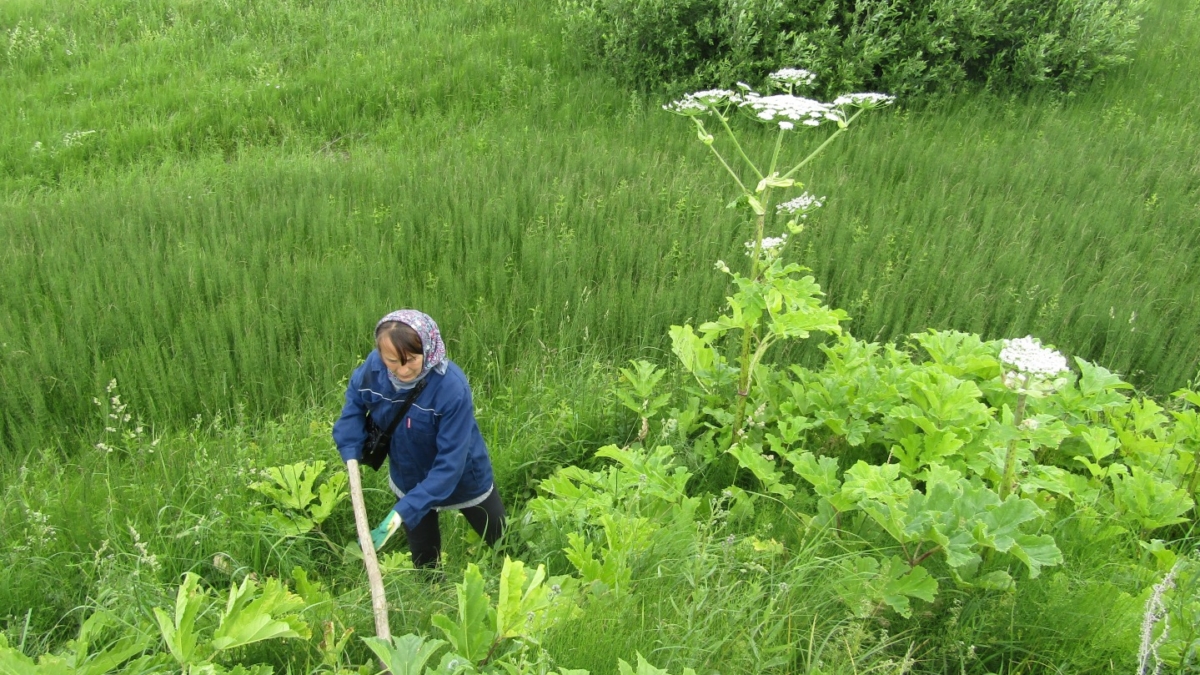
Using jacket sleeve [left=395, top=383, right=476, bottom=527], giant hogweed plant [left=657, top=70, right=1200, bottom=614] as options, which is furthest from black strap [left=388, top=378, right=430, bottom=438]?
giant hogweed plant [left=657, top=70, right=1200, bottom=614]

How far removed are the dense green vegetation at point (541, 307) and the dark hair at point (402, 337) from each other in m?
0.66

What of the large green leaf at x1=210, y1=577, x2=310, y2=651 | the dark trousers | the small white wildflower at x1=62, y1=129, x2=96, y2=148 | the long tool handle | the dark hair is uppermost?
the dark hair

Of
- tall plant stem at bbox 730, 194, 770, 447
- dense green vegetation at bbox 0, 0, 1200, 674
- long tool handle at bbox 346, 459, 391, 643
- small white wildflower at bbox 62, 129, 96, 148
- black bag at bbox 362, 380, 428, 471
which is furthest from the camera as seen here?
small white wildflower at bbox 62, 129, 96, 148

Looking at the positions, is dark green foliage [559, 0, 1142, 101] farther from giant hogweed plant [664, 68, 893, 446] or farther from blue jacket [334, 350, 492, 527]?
blue jacket [334, 350, 492, 527]

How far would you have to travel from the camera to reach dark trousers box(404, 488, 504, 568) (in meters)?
2.59

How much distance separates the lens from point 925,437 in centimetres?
254

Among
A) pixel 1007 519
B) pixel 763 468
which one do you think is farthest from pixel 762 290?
pixel 1007 519

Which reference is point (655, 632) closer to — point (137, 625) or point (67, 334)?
point (137, 625)

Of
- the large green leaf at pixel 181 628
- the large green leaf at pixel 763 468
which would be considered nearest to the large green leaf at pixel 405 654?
the large green leaf at pixel 181 628

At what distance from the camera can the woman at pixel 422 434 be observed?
2.31 m

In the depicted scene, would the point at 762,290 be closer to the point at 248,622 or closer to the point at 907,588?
the point at 907,588

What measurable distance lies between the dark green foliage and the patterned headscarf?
5190 millimetres

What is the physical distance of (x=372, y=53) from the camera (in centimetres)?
818

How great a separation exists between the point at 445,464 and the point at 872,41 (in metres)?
5.85
